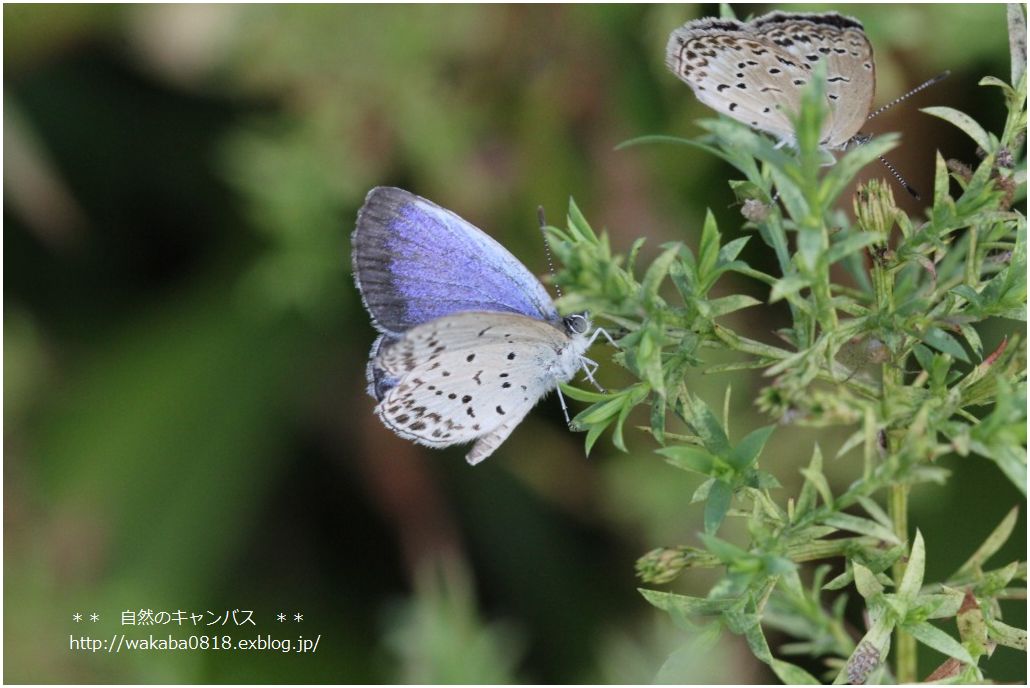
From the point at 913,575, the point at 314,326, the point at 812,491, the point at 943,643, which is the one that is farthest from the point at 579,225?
the point at 314,326

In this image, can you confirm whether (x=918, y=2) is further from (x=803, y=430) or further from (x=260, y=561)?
(x=260, y=561)

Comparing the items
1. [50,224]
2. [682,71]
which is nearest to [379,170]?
[50,224]

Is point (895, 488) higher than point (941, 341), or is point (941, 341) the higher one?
point (941, 341)

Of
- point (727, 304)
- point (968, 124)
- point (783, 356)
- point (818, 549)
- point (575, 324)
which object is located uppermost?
point (968, 124)

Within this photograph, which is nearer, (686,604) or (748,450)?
(748,450)

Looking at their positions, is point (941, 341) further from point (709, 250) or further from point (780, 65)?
point (780, 65)

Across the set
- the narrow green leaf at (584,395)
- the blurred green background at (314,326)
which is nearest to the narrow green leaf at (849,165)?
the narrow green leaf at (584,395)

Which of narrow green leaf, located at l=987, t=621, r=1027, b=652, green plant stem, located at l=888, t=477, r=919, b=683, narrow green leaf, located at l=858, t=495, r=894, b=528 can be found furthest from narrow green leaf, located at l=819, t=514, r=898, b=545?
narrow green leaf, located at l=987, t=621, r=1027, b=652

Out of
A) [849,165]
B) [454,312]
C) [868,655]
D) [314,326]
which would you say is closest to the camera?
[849,165]

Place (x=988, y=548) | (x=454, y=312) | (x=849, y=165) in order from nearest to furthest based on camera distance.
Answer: (x=849, y=165)
(x=988, y=548)
(x=454, y=312)

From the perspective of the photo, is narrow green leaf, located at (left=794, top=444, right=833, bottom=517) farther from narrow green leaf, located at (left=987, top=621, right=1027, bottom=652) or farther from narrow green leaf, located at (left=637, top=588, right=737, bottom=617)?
narrow green leaf, located at (left=987, top=621, right=1027, bottom=652)
